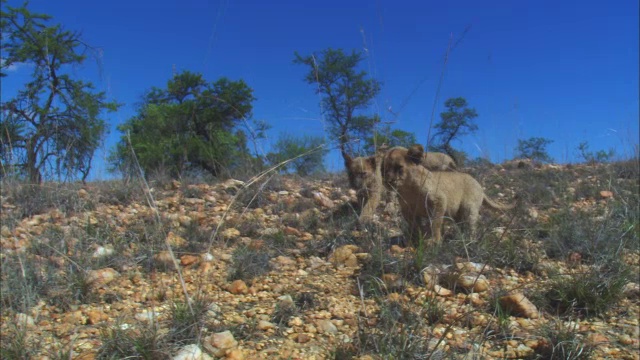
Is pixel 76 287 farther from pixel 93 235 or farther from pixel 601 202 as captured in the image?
pixel 601 202

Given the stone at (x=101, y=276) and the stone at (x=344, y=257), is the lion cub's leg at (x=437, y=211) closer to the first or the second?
the stone at (x=344, y=257)

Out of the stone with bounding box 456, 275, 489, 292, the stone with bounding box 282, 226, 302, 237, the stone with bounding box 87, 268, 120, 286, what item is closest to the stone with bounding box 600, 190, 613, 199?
the stone with bounding box 456, 275, 489, 292

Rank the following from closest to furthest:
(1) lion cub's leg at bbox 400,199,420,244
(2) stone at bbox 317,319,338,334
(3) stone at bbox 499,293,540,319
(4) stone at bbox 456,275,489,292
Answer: (2) stone at bbox 317,319,338,334, (3) stone at bbox 499,293,540,319, (4) stone at bbox 456,275,489,292, (1) lion cub's leg at bbox 400,199,420,244

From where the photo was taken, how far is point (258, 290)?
3.22m

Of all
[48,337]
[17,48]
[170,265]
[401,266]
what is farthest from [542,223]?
[17,48]

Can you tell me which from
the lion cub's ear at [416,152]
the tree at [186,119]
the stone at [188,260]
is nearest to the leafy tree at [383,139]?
the lion cub's ear at [416,152]

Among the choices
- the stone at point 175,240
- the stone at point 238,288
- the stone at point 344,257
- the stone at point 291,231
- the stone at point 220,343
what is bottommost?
the stone at point 220,343

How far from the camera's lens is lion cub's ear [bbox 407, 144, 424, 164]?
3.80 metres

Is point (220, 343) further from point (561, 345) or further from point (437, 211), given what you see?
point (437, 211)

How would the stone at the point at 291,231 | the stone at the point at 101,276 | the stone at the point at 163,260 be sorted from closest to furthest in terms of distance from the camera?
1. the stone at the point at 101,276
2. the stone at the point at 163,260
3. the stone at the point at 291,231

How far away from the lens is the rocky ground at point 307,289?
7.75 feet

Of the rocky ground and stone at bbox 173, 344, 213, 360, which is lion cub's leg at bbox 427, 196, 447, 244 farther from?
stone at bbox 173, 344, 213, 360

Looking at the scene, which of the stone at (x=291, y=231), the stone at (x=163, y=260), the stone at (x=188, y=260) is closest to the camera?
the stone at (x=163, y=260)

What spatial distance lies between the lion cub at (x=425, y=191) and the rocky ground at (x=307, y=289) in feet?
0.83
